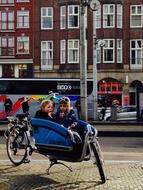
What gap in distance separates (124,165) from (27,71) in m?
53.6

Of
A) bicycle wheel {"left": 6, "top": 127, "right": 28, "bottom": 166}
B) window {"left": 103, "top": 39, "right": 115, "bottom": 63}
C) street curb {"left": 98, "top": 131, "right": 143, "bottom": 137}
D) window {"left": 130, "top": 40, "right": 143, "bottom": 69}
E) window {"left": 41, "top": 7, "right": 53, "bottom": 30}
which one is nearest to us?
bicycle wheel {"left": 6, "top": 127, "right": 28, "bottom": 166}

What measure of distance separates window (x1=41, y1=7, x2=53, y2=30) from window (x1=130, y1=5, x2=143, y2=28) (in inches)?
357

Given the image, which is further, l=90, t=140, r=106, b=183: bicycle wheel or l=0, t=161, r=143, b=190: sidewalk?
l=90, t=140, r=106, b=183: bicycle wheel

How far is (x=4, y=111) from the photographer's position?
40.3 metres

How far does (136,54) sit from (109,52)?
116 inches

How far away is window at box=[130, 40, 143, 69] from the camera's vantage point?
197ft

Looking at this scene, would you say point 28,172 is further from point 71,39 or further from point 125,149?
point 71,39

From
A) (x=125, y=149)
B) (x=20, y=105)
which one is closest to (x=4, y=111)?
(x=20, y=105)

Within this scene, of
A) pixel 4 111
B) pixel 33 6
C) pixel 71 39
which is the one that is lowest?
pixel 4 111

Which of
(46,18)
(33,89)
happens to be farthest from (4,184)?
(46,18)

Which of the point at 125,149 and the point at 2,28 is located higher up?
the point at 2,28

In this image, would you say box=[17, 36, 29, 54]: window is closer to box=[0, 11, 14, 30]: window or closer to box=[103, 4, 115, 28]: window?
box=[0, 11, 14, 30]: window

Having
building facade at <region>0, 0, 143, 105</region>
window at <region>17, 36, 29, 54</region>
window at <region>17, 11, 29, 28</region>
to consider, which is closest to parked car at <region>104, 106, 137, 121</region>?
building facade at <region>0, 0, 143, 105</region>

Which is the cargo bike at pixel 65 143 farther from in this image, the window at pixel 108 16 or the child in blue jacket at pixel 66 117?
the window at pixel 108 16
